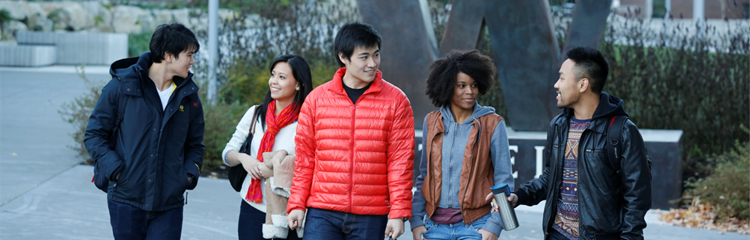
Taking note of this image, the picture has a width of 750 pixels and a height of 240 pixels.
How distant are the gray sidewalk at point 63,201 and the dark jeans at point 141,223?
180 centimetres

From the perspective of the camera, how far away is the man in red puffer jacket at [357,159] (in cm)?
269

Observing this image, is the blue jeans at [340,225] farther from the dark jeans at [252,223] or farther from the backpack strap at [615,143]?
the backpack strap at [615,143]

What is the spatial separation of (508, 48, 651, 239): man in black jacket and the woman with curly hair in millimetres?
163

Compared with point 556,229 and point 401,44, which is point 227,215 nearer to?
point 401,44

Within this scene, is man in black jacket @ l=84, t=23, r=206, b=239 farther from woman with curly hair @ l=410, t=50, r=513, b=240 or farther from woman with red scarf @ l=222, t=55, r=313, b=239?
woman with curly hair @ l=410, t=50, r=513, b=240

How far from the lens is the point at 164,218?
2.82 metres

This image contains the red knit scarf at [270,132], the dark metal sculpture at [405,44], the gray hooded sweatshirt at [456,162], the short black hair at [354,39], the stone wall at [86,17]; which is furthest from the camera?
the stone wall at [86,17]

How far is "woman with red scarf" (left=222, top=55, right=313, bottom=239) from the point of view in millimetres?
3066

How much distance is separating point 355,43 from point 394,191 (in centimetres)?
61

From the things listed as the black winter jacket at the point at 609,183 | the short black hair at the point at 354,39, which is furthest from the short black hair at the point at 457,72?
the black winter jacket at the point at 609,183

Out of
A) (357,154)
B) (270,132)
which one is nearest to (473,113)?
(357,154)

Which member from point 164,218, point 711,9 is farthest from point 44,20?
point 711,9

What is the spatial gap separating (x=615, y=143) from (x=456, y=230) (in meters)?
0.73

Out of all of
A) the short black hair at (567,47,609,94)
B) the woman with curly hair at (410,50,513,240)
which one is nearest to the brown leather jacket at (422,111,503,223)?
the woman with curly hair at (410,50,513,240)
